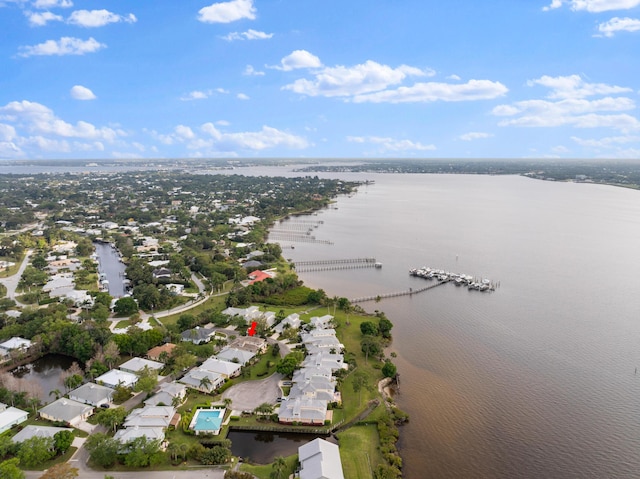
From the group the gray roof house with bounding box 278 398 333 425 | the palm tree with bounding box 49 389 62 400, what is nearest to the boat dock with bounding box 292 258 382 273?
the gray roof house with bounding box 278 398 333 425

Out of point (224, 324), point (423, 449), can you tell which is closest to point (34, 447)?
point (224, 324)

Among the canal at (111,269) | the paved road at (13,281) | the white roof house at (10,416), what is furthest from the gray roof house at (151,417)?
the paved road at (13,281)

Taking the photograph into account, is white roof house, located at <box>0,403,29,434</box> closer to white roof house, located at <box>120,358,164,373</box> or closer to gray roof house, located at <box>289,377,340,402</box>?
white roof house, located at <box>120,358,164,373</box>

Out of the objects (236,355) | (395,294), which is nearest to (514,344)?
(395,294)

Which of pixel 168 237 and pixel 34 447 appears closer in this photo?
pixel 34 447

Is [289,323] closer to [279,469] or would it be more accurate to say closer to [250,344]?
[250,344]

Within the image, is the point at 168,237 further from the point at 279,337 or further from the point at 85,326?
the point at 279,337

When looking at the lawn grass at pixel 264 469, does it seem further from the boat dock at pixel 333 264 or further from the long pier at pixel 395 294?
the boat dock at pixel 333 264
